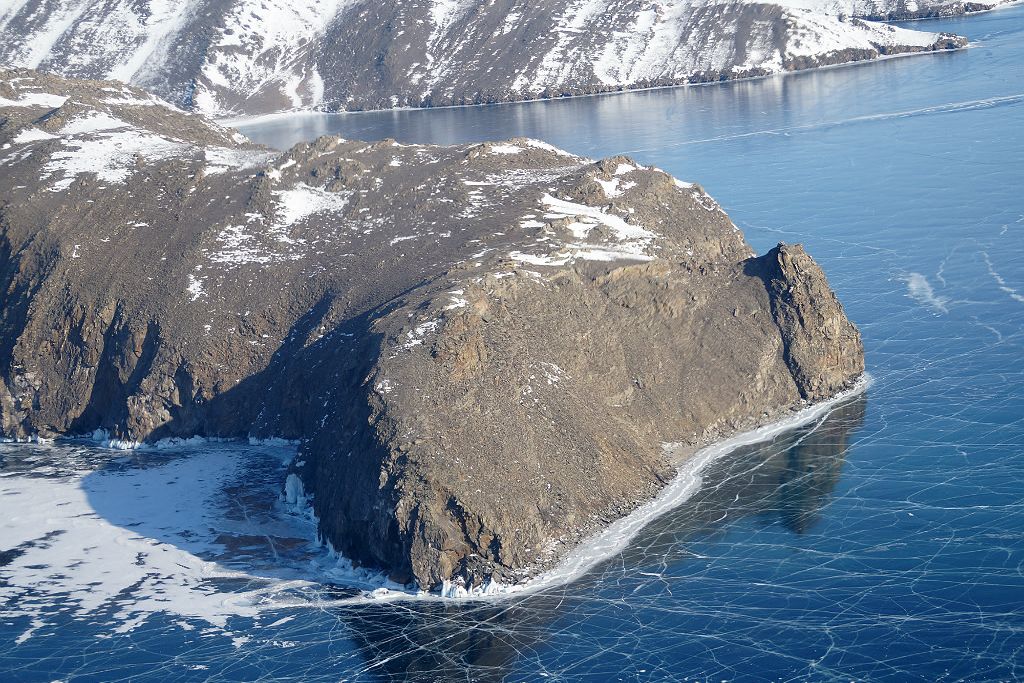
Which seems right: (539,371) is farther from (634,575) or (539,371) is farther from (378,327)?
(634,575)

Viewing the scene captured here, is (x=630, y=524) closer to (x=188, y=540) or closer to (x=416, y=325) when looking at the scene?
(x=416, y=325)

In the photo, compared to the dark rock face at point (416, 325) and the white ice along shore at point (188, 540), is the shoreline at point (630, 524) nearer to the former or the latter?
the white ice along shore at point (188, 540)

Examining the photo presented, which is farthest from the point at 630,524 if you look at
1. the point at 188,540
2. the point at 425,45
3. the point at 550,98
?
the point at 425,45

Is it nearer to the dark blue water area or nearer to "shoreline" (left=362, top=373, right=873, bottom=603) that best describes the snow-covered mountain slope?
the dark blue water area

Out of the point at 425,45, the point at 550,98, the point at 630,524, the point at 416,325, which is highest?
the point at 425,45

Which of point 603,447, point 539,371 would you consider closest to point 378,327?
point 539,371

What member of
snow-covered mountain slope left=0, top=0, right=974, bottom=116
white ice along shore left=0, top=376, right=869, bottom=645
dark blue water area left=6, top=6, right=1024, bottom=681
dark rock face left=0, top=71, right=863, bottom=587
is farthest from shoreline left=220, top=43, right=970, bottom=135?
white ice along shore left=0, top=376, right=869, bottom=645
